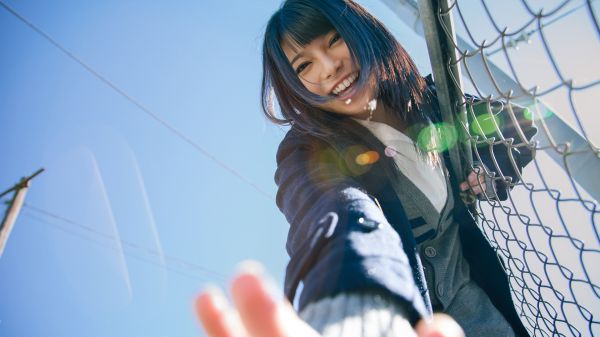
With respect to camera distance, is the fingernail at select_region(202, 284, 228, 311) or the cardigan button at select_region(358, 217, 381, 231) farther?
the cardigan button at select_region(358, 217, 381, 231)

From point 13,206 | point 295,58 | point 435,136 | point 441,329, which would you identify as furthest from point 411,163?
point 13,206

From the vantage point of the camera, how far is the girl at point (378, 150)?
784 mm

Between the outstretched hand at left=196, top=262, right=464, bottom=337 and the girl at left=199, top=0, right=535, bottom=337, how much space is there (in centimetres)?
38

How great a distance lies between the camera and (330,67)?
992 mm

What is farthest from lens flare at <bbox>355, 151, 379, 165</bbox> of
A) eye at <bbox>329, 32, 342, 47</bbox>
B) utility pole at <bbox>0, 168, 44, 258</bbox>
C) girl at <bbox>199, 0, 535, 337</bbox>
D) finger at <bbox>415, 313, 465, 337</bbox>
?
utility pole at <bbox>0, 168, 44, 258</bbox>

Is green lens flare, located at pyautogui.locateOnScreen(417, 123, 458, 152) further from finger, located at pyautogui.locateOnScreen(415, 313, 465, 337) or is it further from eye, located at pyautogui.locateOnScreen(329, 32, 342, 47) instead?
finger, located at pyautogui.locateOnScreen(415, 313, 465, 337)

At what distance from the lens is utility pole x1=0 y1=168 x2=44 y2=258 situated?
375 centimetres

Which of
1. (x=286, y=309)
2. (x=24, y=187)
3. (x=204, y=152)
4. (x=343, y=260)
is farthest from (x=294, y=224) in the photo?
(x=24, y=187)

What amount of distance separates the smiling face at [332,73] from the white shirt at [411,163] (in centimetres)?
6

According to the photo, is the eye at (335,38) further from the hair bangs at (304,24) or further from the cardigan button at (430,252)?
the cardigan button at (430,252)

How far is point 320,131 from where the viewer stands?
0.94 metres

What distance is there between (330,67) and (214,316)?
87cm

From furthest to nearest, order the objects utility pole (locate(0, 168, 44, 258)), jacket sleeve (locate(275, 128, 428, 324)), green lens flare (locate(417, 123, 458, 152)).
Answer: utility pole (locate(0, 168, 44, 258))
green lens flare (locate(417, 123, 458, 152))
jacket sleeve (locate(275, 128, 428, 324))

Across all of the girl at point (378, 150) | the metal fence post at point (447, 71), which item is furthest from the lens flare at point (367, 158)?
the metal fence post at point (447, 71)
